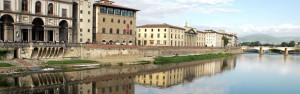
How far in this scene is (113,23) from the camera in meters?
71.8

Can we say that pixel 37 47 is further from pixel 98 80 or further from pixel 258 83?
pixel 258 83

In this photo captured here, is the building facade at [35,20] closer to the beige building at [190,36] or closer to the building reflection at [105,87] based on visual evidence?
the building reflection at [105,87]

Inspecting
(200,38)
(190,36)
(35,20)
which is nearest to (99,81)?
(35,20)

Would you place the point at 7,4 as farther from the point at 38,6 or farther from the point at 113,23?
the point at 113,23

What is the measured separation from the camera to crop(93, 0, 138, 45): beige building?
225 ft

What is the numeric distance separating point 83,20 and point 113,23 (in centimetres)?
884

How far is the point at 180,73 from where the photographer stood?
5444 centimetres

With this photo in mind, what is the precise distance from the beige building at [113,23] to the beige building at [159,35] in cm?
2444

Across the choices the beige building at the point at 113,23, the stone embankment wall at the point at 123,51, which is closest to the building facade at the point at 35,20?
the stone embankment wall at the point at 123,51

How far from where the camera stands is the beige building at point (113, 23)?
68.6 m

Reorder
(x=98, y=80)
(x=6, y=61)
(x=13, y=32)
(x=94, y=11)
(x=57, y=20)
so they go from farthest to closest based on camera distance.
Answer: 1. (x=94, y=11)
2. (x=57, y=20)
3. (x=13, y=32)
4. (x=6, y=61)
5. (x=98, y=80)

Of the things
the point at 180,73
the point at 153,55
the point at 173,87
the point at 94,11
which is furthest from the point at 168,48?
the point at 173,87

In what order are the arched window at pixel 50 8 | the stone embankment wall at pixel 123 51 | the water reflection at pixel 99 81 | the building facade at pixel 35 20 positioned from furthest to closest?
the stone embankment wall at pixel 123 51 → the arched window at pixel 50 8 → the building facade at pixel 35 20 → the water reflection at pixel 99 81

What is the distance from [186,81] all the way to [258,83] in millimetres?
9438
